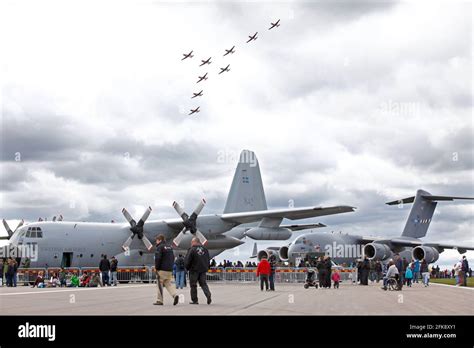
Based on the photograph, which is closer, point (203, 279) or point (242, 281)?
point (203, 279)

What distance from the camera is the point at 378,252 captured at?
165ft

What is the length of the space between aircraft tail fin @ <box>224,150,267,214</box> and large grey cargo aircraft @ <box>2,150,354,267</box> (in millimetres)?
8364

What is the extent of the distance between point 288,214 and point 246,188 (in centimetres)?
1520

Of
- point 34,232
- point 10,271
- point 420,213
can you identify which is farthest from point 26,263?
point 420,213

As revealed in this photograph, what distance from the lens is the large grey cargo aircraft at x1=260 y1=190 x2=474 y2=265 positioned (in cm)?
4931

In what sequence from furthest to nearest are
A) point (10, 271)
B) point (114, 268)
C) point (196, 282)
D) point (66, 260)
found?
point (66, 260), point (114, 268), point (10, 271), point (196, 282)

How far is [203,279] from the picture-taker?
59.6ft

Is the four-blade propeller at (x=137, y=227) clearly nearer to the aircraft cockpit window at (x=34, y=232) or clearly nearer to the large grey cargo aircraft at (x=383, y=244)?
the aircraft cockpit window at (x=34, y=232)

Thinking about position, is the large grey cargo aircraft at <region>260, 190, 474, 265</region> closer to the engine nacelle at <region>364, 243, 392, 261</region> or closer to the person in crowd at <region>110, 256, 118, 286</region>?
the engine nacelle at <region>364, 243, 392, 261</region>

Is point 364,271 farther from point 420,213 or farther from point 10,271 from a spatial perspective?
point 420,213

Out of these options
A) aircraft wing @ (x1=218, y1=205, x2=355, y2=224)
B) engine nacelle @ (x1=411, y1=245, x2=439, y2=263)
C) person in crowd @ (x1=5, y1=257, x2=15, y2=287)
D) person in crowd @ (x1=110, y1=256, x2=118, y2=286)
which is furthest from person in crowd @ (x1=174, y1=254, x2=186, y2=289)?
engine nacelle @ (x1=411, y1=245, x2=439, y2=263)
